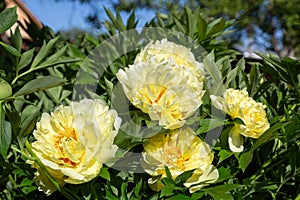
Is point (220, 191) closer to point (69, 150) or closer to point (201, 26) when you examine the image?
point (69, 150)

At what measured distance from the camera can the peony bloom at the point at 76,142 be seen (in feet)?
1.58

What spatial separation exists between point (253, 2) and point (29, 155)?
1050 centimetres

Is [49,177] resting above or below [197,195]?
above

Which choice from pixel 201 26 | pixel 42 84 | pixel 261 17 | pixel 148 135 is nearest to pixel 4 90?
pixel 42 84

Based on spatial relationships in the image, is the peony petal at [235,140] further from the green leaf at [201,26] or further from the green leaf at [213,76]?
the green leaf at [201,26]

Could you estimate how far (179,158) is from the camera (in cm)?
53

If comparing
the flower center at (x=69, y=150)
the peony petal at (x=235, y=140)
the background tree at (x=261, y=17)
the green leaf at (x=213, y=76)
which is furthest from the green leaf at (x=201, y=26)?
the background tree at (x=261, y=17)

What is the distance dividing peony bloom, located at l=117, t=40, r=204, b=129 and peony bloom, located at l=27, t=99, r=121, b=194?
0.12 feet

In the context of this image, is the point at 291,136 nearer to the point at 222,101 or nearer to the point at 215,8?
the point at 222,101

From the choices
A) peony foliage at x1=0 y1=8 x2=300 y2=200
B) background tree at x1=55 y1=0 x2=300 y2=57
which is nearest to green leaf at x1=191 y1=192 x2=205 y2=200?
peony foliage at x1=0 y1=8 x2=300 y2=200

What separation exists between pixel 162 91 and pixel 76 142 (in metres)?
0.11

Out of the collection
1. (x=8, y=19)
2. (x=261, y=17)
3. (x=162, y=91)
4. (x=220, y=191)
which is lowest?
(x=261, y=17)

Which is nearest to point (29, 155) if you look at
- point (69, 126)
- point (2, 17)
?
point (69, 126)

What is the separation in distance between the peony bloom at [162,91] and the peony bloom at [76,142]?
38mm
